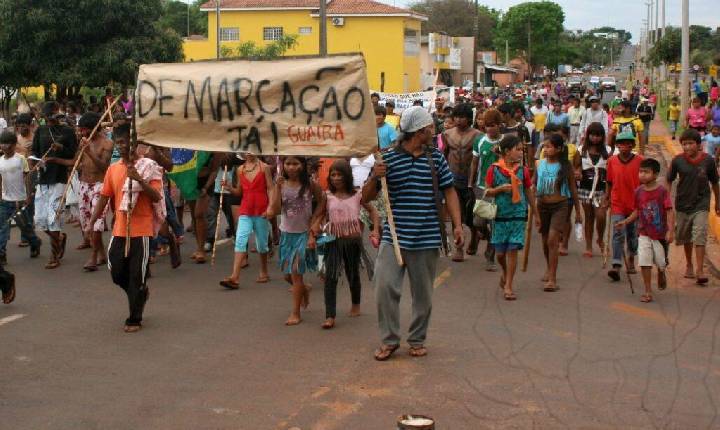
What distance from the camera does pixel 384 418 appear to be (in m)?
6.16

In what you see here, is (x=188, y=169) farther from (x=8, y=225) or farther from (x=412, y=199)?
(x=412, y=199)

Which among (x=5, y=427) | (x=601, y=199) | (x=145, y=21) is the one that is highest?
(x=145, y=21)

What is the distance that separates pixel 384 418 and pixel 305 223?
116 inches

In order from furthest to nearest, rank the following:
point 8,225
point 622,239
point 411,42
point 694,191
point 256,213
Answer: point 411,42 → point 8,225 → point 622,239 → point 256,213 → point 694,191

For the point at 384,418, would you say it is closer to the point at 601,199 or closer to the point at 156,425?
the point at 156,425

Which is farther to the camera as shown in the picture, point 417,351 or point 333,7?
point 333,7

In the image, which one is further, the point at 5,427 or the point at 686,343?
the point at 686,343

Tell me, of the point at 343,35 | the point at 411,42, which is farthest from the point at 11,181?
the point at 411,42

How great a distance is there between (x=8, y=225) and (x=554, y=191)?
19.5 feet

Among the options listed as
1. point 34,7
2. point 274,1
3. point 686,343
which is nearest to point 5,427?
point 686,343

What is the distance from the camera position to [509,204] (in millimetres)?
9922

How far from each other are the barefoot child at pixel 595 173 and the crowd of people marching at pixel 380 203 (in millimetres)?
17

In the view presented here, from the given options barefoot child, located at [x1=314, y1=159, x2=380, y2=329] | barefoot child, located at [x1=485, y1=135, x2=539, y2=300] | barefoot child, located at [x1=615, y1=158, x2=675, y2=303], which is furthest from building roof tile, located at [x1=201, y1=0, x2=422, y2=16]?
barefoot child, located at [x1=314, y1=159, x2=380, y2=329]

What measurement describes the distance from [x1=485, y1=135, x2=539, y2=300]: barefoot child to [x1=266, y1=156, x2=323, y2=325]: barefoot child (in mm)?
1999
